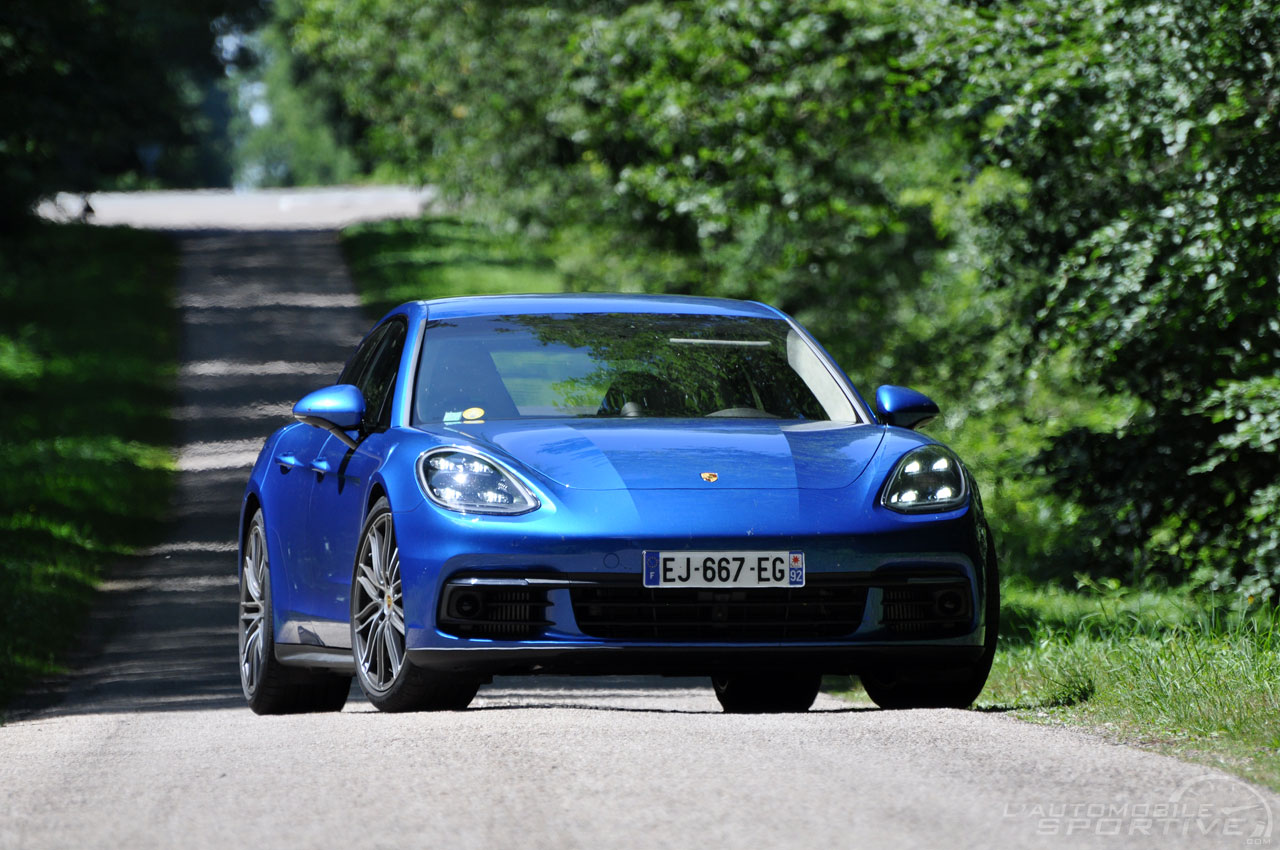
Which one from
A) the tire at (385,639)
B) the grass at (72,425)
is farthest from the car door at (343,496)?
the grass at (72,425)

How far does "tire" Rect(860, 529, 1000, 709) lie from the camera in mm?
6828

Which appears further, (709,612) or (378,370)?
(378,370)

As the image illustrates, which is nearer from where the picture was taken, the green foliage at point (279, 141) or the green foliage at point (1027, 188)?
the green foliage at point (1027, 188)

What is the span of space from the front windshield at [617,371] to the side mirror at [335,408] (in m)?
0.22

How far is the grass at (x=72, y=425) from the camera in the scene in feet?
43.9

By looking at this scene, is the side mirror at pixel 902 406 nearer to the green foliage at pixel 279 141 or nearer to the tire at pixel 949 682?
the tire at pixel 949 682

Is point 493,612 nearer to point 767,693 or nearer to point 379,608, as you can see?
point 379,608

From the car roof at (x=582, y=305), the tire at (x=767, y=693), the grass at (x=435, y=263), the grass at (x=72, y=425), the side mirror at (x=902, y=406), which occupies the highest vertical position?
the car roof at (x=582, y=305)

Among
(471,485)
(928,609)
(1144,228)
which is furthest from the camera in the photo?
(1144,228)

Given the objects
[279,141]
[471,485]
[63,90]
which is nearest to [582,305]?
[471,485]

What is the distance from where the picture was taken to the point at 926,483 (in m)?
6.73

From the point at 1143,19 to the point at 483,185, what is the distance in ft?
61.9

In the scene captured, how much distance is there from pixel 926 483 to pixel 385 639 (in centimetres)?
197

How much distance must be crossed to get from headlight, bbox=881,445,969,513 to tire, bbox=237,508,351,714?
2.61 metres
